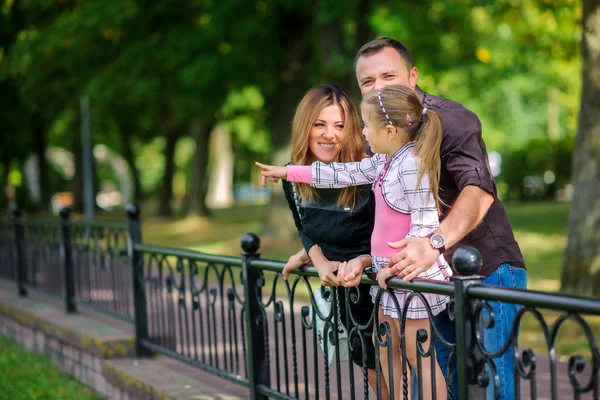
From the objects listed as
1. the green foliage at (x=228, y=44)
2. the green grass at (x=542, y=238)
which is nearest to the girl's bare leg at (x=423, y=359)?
the green grass at (x=542, y=238)

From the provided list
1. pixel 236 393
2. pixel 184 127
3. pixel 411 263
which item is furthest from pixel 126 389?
pixel 184 127

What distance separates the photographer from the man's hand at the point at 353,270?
3.42m

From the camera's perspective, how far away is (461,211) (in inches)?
120

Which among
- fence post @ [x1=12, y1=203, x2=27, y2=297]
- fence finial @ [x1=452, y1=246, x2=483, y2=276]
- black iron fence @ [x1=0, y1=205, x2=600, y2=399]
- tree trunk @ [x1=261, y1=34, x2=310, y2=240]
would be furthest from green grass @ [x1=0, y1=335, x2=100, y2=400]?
tree trunk @ [x1=261, y1=34, x2=310, y2=240]

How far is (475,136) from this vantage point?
3.21 metres

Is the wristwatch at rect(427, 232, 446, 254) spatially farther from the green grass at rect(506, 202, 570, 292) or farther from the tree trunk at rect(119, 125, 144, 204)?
the tree trunk at rect(119, 125, 144, 204)

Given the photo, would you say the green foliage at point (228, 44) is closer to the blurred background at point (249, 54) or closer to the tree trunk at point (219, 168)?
the blurred background at point (249, 54)

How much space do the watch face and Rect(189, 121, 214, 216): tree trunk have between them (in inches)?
956

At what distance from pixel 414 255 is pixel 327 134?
93cm

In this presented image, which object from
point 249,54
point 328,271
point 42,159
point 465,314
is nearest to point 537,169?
point 249,54

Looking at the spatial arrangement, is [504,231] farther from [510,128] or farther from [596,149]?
[510,128]

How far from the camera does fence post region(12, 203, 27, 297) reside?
10117 millimetres

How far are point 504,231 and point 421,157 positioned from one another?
56cm


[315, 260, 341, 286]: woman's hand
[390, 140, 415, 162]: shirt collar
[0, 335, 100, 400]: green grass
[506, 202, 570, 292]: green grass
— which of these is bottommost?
[0, 335, 100, 400]: green grass
